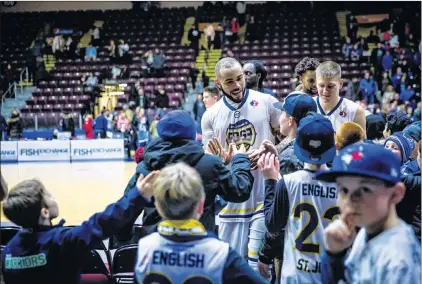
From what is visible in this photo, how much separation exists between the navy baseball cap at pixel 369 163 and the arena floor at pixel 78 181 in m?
6.26

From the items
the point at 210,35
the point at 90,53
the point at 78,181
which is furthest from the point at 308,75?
the point at 90,53

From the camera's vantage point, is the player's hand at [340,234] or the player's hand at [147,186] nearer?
the player's hand at [340,234]

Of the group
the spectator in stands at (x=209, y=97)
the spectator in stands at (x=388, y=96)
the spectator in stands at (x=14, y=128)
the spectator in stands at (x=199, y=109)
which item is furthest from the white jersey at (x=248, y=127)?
the spectator in stands at (x=14, y=128)

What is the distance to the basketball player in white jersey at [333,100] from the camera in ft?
14.5

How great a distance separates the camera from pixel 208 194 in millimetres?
3012

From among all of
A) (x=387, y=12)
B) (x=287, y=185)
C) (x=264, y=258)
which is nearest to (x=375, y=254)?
(x=287, y=185)

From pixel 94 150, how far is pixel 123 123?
1831mm

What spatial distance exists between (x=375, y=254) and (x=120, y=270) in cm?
231

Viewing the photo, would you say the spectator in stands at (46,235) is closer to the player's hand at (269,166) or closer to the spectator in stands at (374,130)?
the player's hand at (269,166)

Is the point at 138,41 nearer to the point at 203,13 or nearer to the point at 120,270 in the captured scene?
the point at 203,13

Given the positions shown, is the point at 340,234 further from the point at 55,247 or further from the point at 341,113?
the point at 341,113

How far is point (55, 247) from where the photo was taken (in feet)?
8.55

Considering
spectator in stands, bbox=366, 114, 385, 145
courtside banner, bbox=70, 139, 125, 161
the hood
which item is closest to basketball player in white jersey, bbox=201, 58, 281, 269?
the hood

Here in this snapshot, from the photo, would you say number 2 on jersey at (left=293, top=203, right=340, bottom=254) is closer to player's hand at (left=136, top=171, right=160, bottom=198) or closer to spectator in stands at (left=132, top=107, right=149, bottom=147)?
player's hand at (left=136, top=171, right=160, bottom=198)
